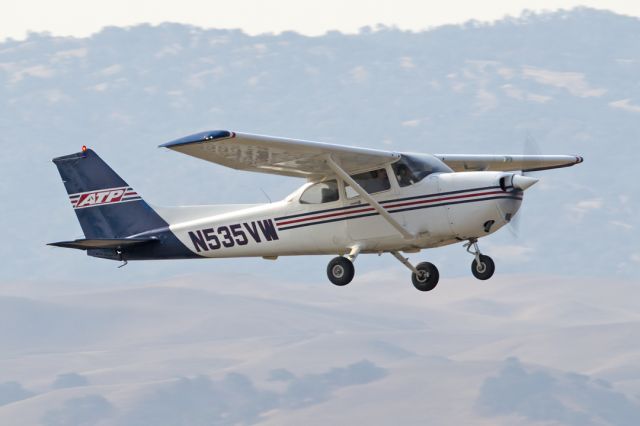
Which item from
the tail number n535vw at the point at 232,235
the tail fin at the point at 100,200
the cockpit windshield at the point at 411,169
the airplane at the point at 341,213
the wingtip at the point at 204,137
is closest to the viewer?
the wingtip at the point at 204,137

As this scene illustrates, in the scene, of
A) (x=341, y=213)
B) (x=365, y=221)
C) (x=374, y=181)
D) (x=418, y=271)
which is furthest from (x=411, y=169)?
(x=418, y=271)

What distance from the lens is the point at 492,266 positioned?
22.4 meters

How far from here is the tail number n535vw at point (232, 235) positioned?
77.7ft

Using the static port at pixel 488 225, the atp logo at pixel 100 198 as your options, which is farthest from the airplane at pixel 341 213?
the atp logo at pixel 100 198

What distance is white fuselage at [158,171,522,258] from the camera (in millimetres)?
21703

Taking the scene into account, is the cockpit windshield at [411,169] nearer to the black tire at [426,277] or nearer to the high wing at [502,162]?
the black tire at [426,277]

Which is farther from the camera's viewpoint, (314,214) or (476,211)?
(314,214)

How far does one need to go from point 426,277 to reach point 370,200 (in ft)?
6.43

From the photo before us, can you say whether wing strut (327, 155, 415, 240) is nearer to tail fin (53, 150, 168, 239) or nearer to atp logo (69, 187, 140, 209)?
tail fin (53, 150, 168, 239)

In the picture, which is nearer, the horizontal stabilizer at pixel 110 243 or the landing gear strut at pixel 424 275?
the landing gear strut at pixel 424 275

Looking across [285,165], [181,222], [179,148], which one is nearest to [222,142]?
[179,148]

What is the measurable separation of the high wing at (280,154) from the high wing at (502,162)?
307 centimetres

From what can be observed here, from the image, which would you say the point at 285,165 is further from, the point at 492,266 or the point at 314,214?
the point at 492,266

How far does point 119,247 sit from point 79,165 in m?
1.97
